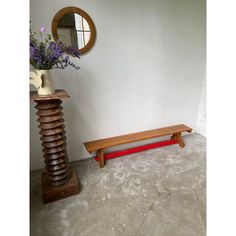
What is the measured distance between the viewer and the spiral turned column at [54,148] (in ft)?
5.00

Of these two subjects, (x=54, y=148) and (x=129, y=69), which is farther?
(x=129, y=69)

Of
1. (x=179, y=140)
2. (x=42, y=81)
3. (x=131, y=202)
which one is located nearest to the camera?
(x=42, y=81)

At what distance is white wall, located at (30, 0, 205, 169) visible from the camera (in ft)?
6.79

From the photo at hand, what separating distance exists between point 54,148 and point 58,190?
43 cm

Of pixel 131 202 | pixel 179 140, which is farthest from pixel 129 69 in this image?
pixel 131 202

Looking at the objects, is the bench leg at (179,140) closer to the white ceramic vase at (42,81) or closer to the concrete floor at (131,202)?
the concrete floor at (131,202)

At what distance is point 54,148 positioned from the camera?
1616 millimetres

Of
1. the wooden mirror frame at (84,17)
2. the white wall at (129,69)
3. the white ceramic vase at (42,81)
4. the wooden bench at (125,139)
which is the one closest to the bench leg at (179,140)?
the wooden bench at (125,139)

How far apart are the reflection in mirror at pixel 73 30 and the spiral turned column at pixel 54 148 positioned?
27.0 inches

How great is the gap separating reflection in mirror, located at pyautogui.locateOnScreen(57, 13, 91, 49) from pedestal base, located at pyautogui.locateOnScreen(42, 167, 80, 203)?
1478mm

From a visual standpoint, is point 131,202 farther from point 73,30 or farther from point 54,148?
point 73,30
